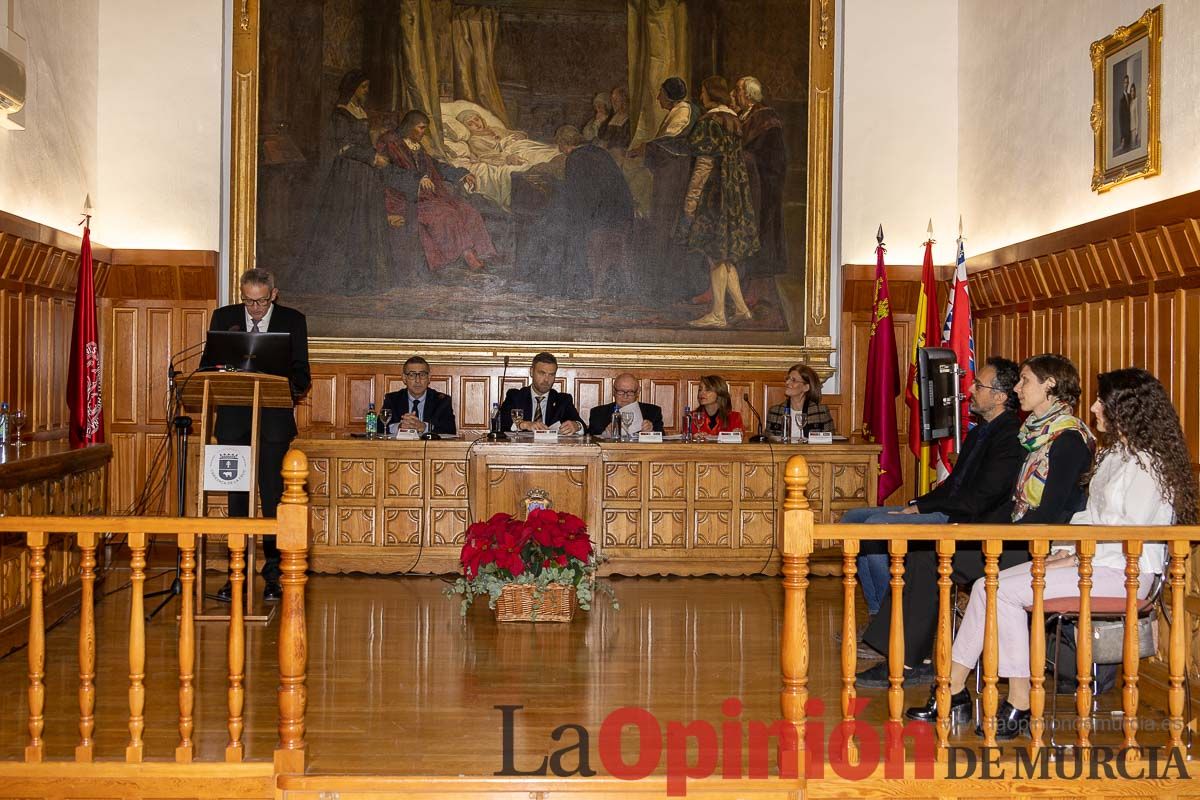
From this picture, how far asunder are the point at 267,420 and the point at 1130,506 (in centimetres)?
463

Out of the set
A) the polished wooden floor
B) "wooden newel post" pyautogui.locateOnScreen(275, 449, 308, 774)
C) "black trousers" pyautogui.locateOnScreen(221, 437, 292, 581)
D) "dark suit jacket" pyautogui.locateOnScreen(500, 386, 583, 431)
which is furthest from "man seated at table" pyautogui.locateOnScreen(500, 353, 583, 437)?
"wooden newel post" pyautogui.locateOnScreen(275, 449, 308, 774)

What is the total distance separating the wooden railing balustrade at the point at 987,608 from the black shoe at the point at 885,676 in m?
1.19

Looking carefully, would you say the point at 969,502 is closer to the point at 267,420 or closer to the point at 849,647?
the point at 849,647

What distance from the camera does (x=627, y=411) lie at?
331 inches

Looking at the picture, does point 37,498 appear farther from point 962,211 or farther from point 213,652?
point 962,211

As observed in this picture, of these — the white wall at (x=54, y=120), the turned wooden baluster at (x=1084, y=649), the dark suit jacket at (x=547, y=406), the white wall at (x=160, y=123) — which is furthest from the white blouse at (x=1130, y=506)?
the white wall at (x=160, y=123)

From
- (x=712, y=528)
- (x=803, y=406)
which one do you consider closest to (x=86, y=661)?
(x=712, y=528)

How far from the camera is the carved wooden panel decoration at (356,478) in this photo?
777 centimetres

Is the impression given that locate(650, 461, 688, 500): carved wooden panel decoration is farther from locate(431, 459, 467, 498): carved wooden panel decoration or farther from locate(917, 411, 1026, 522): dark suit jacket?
locate(917, 411, 1026, 522): dark suit jacket

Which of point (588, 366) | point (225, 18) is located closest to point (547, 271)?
point (588, 366)

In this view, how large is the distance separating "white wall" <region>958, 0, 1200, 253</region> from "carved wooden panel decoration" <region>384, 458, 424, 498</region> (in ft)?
15.0

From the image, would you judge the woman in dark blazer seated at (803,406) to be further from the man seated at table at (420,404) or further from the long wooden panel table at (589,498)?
the man seated at table at (420,404)

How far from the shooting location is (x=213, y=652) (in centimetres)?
548

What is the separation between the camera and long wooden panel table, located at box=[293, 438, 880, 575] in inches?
302
